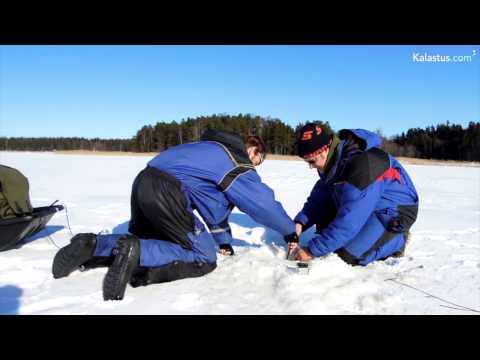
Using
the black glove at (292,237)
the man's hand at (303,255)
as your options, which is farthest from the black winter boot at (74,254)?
the man's hand at (303,255)

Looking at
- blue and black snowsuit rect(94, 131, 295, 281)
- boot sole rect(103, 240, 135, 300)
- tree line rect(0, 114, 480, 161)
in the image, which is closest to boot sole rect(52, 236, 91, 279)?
blue and black snowsuit rect(94, 131, 295, 281)

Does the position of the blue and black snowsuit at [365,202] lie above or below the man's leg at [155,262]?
above

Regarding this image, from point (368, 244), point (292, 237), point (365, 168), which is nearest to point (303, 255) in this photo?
point (292, 237)

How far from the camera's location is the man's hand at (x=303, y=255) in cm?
310

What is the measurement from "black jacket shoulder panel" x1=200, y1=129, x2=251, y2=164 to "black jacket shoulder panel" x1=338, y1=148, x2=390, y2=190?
0.83m

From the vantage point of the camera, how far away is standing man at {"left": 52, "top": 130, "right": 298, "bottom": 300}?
2.73 metres

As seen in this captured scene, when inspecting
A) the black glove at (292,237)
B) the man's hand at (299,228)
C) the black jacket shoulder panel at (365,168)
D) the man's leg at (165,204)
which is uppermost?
the black jacket shoulder panel at (365,168)

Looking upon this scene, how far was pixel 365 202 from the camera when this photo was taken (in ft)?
9.48

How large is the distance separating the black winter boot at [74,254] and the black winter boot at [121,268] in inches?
13.0

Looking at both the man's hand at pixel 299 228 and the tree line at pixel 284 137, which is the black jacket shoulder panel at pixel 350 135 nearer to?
the man's hand at pixel 299 228

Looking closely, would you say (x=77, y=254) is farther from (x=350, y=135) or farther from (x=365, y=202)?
(x=350, y=135)

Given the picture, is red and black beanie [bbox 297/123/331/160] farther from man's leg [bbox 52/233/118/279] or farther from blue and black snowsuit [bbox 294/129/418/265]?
man's leg [bbox 52/233/118/279]
